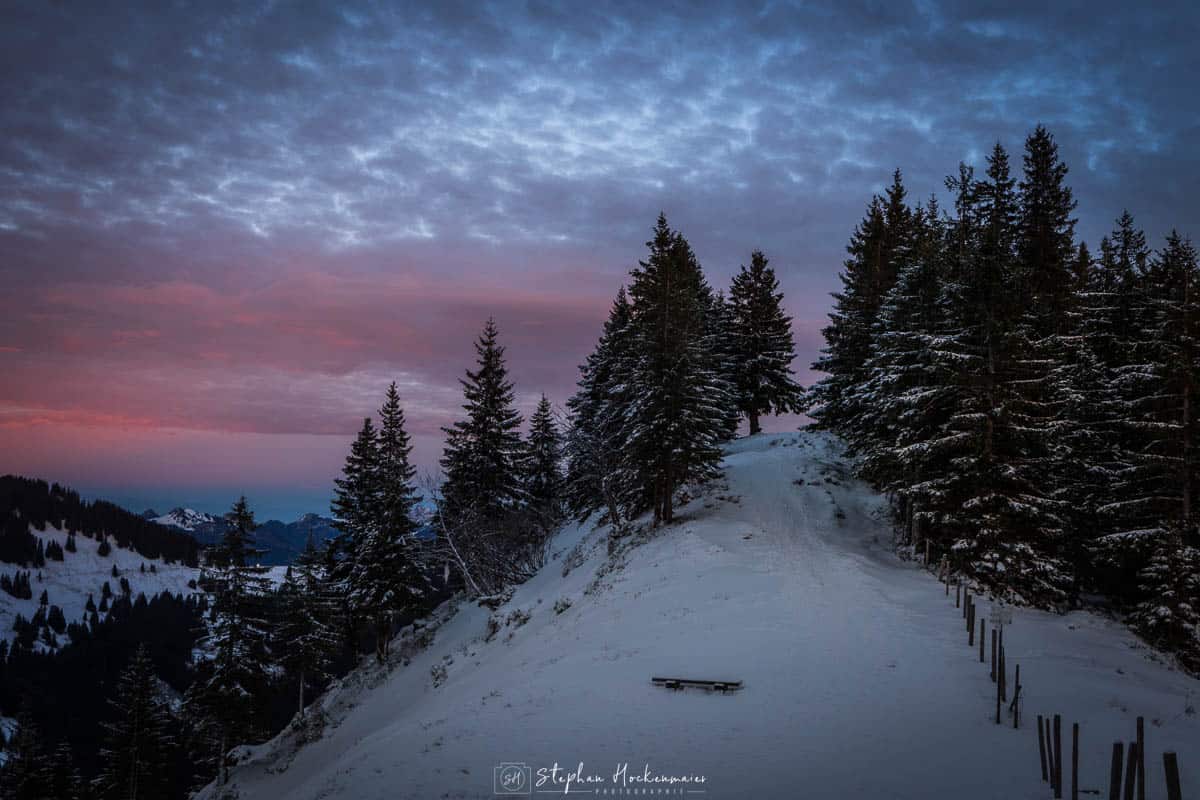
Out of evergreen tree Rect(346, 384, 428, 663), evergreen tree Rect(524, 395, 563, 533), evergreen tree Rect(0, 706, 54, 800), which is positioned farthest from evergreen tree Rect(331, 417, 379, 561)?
evergreen tree Rect(0, 706, 54, 800)

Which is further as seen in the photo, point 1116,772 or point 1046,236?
point 1046,236

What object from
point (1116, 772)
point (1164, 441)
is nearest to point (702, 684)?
point (1116, 772)

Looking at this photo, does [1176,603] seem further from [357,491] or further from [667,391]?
[357,491]

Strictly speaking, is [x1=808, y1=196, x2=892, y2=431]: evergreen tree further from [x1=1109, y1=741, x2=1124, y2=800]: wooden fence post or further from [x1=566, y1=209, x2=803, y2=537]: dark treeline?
[x1=1109, y1=741, x2=1124, y2=800]: wooden fence post

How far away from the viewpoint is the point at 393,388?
43531 millimetres

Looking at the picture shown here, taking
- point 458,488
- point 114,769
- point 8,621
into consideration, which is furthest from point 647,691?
point 8,621

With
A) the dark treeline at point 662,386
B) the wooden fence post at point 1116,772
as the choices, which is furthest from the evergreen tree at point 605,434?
the wooden fence post at point 1116,772

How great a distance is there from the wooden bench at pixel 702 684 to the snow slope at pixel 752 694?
27cm

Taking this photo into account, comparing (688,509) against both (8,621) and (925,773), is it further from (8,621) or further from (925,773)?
(8,621)

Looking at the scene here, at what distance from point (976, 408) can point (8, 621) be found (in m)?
261

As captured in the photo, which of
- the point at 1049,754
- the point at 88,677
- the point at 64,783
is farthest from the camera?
the point at 88,677

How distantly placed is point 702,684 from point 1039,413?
1999 cm

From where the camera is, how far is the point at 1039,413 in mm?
25047

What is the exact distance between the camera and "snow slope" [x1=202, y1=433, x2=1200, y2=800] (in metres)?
10.4
